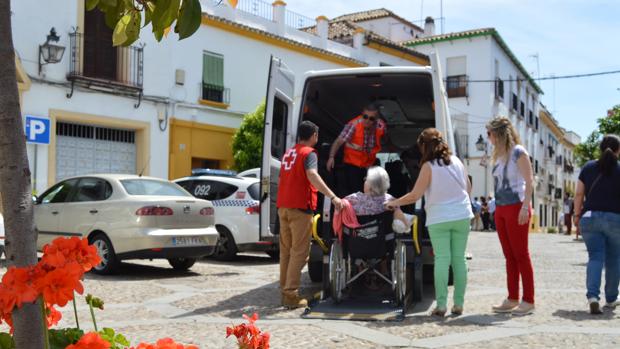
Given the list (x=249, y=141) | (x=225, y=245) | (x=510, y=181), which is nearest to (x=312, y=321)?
Answer: (x=510, y=181)

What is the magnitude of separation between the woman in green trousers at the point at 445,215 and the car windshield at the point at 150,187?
4545 mm

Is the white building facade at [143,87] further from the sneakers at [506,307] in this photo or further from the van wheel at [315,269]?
the sneakers at [506,307]

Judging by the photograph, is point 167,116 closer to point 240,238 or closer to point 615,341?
point 240,238

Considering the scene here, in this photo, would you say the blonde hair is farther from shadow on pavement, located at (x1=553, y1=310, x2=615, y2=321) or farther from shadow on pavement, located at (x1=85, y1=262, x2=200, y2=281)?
shadow on pavement, located at (x1=85, y1=262, x2=200, y2=281)

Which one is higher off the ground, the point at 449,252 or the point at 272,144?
the point at 272,144

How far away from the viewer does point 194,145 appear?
21.6 meters

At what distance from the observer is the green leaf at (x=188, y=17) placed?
2066 millimetres

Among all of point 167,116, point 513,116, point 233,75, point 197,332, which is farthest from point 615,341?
point 513,116

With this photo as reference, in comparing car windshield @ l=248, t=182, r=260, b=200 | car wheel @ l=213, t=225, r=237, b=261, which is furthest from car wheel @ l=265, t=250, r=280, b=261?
car windshield @ l=248, t=182, r=260, b=200

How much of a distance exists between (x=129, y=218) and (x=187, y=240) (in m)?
0.84

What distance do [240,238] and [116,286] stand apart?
3271 millimetres

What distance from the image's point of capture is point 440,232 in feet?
22.2

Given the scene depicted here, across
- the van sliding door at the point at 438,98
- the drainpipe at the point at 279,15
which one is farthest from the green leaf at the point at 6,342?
the drainpipe at the point at 279,15

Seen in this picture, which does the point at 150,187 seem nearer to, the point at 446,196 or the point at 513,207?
the point at 446,196
